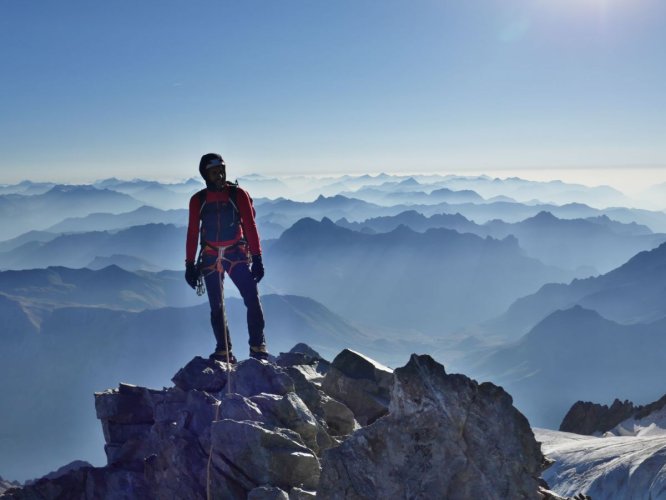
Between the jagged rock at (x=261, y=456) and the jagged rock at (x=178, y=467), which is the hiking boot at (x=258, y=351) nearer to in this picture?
the jagged rock at (x=178, y=467)

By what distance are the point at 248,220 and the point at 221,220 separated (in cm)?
80

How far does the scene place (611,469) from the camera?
91.0ft

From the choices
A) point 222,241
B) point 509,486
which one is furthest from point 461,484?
point 222,241

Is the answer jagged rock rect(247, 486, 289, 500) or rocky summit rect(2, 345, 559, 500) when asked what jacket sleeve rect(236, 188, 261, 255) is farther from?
jagged rock rect(247, 486, 289, 500)

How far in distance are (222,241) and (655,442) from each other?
78.4 feet

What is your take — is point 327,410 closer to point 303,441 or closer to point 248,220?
point 303,441

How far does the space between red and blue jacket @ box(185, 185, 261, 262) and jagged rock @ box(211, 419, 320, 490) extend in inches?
238

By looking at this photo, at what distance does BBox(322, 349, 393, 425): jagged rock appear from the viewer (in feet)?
61.2

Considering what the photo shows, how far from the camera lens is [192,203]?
1720 cm

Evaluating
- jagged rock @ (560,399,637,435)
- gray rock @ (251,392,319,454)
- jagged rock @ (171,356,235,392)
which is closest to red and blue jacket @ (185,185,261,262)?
jagged rock @ (171,356,235,392)

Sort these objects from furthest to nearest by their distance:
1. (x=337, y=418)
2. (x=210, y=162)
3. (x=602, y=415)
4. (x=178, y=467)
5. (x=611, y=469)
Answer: (x=602, y=415)
(x=611, y=469)
(x=210, y=162)
(x=337, y=418)
(x=178, y=467)

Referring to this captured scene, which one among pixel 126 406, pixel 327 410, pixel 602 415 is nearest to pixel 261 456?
pixel 327 410

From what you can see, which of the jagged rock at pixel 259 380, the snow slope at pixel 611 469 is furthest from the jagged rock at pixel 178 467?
the snow slope at pixel 611 469

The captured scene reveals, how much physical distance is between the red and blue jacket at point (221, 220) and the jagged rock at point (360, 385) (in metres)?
5.08
